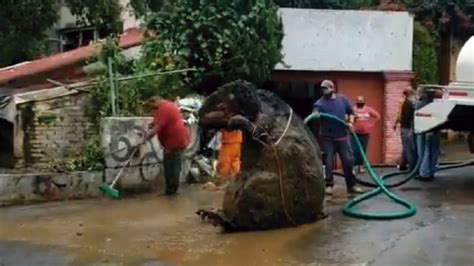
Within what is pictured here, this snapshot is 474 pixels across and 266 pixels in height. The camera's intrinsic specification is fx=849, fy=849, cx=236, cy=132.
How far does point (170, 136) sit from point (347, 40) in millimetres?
6967

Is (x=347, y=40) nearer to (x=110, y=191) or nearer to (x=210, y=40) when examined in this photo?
(x=210, y=40)

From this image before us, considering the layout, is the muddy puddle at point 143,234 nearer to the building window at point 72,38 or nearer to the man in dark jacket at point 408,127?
the man in dark jacket at point 408,127

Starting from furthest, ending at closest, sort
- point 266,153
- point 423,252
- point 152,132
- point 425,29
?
1. point 425,29
2. point 152,132
3. point 266,153
4. point 423,252

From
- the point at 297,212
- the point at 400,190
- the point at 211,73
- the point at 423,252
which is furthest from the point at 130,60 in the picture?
the point at 423,252

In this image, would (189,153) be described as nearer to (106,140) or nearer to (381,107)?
(106,140)

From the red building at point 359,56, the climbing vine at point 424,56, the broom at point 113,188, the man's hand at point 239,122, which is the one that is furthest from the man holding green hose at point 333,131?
the climbing vine at point 424,56

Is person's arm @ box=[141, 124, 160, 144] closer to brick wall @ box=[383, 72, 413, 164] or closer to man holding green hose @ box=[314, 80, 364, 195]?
man holding green hose @ box=[314, 80, 364, 195]

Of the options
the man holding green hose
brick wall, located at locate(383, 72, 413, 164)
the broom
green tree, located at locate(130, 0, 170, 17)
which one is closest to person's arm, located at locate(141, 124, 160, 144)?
the broom

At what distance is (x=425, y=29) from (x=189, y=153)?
30.6 ft

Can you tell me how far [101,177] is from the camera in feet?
42.2

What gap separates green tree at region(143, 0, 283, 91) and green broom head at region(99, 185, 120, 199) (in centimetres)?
298

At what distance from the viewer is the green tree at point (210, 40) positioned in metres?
15.1

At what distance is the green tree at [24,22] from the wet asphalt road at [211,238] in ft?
20.2

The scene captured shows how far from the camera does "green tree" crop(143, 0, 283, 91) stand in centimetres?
1512
